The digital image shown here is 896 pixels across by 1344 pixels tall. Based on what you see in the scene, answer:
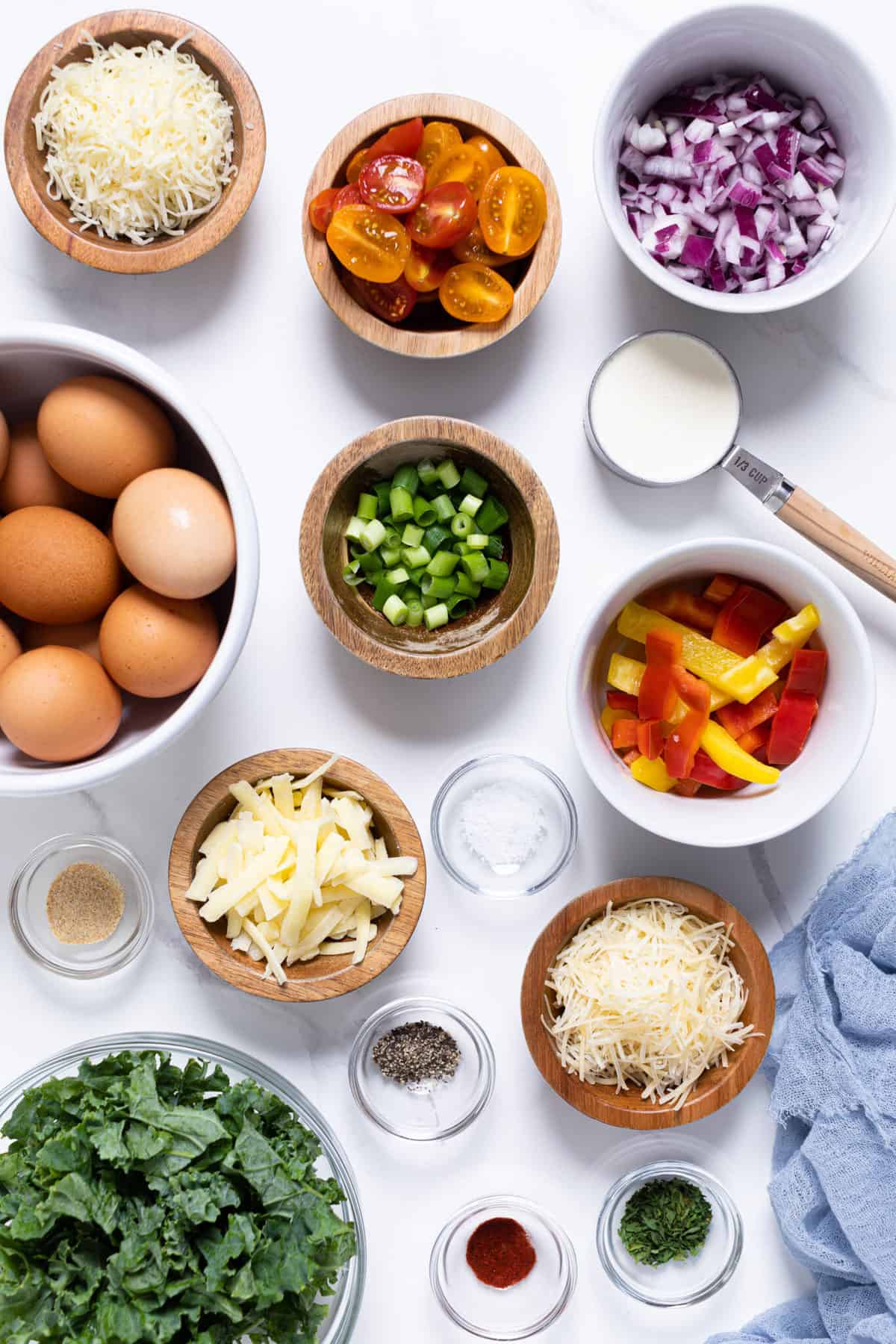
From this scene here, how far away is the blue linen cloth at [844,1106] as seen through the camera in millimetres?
1586

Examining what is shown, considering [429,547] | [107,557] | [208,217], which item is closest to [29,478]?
[107,557]

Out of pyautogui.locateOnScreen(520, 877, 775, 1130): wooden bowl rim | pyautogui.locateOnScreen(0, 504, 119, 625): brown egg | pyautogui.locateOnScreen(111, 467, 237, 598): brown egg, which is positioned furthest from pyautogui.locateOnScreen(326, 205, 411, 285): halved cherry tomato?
pyautogui.locateOnScreen(520, 877, 775, 1130): wooden bowl rim

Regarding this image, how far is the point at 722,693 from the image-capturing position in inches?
60.6

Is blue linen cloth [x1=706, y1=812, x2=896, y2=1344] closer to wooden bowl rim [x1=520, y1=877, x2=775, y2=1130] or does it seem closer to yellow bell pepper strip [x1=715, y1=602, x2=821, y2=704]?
wooden bowl rim [x1=520, y1=877, x2=775, y2=1130]

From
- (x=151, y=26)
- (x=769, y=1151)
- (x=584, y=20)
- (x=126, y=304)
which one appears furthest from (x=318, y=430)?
(x=769, y=1151)

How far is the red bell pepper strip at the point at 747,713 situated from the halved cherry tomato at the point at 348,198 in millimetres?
820

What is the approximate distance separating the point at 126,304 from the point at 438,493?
0.52m

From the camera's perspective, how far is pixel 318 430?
1661 mm

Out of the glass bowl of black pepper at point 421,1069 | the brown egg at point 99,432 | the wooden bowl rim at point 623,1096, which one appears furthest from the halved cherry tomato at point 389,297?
the glass bowl of black pepper at point 421,1069

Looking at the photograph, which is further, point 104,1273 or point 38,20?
point 38,20

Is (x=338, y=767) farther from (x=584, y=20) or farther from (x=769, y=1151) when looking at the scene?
(x=584, y=20)

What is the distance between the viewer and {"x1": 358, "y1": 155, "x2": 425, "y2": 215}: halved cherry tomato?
1.49 m

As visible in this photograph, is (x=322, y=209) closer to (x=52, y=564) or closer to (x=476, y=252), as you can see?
(x=476, y=252)

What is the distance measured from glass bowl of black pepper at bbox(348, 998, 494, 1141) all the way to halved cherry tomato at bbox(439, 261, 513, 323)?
0.95 metres
